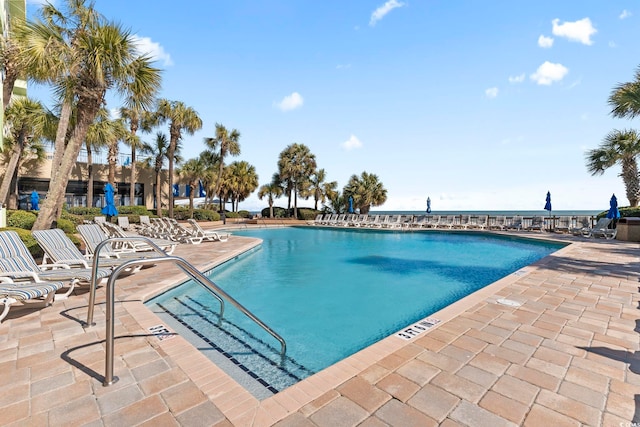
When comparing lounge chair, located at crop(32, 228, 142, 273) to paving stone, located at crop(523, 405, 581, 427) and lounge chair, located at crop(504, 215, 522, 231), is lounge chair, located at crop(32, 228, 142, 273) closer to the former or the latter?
paving stone, located at crop(523, 405, 581, 427)

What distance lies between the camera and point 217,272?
8.22m

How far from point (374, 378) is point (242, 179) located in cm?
3292

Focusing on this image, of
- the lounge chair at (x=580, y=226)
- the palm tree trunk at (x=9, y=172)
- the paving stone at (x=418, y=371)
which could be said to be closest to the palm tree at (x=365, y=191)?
the lounge chair at (x=580, y=226)

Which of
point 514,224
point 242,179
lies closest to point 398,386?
point 514,224

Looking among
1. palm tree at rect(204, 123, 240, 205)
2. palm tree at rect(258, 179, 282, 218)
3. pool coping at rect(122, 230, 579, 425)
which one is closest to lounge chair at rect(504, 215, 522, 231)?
pool coping at rect(122, 230, 579, 425)

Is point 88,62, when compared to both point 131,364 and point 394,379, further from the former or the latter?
point 394,379

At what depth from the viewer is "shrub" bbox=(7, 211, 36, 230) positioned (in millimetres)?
10109

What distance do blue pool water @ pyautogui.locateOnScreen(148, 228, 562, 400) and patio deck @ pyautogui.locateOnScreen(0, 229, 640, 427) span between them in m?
0.71

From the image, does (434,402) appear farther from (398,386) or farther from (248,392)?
(248,392)

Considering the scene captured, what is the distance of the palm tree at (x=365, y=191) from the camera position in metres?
31.0

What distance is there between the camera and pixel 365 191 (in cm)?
3092

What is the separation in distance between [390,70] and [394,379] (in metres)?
14.7

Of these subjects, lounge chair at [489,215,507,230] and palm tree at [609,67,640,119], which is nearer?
palm tree at [609,67,640,119]

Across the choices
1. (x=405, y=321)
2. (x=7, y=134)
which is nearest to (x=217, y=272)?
(x=405, y=321)
